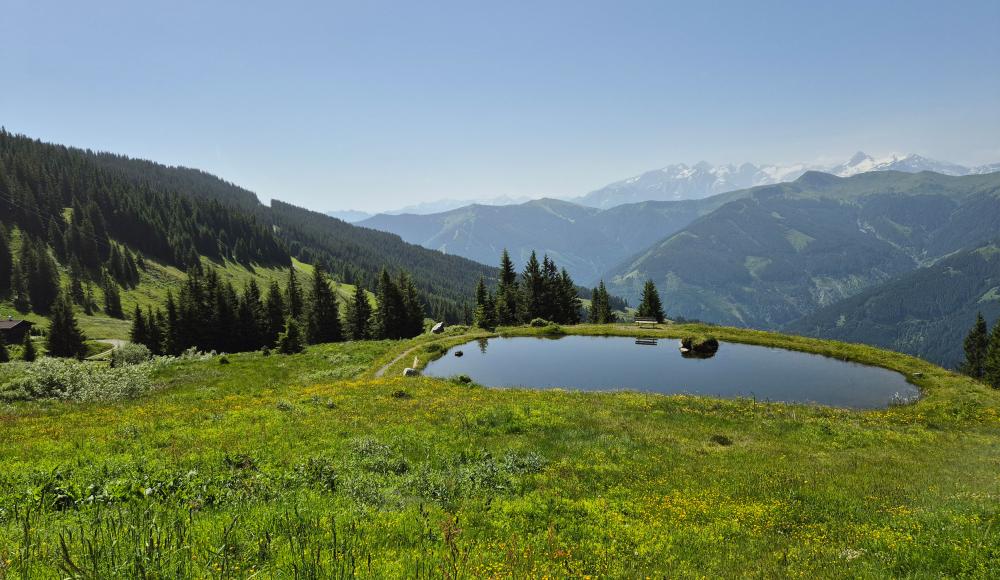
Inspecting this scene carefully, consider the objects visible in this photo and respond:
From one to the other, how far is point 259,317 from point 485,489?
85449 mm

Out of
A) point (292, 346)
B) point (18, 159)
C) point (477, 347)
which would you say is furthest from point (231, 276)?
point (477, 347)

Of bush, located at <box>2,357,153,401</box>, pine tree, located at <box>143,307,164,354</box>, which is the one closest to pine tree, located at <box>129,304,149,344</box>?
pine tree, located at <box>143,307,164,354</box>

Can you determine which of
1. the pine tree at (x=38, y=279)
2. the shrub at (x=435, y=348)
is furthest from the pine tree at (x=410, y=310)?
the pine tree at (x=38, y=279)

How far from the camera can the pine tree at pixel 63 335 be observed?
3046 inches

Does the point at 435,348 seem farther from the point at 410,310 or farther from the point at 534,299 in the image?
the point at 410,310

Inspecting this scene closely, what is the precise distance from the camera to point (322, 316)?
292 feet

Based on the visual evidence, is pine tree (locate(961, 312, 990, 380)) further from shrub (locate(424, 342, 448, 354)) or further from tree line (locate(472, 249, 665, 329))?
shrub (locate(424, 342, 448, 354))

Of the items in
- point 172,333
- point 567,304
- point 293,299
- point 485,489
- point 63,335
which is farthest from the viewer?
point 293,299

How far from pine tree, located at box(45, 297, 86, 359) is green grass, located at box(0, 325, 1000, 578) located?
251ft

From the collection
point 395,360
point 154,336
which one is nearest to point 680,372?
point 395,360

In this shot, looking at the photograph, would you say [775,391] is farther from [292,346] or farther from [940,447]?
[292,346]

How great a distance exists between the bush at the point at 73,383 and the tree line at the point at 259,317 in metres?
41.2

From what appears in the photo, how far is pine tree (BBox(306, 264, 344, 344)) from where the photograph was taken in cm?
8838

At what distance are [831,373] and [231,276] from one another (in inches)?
8208
